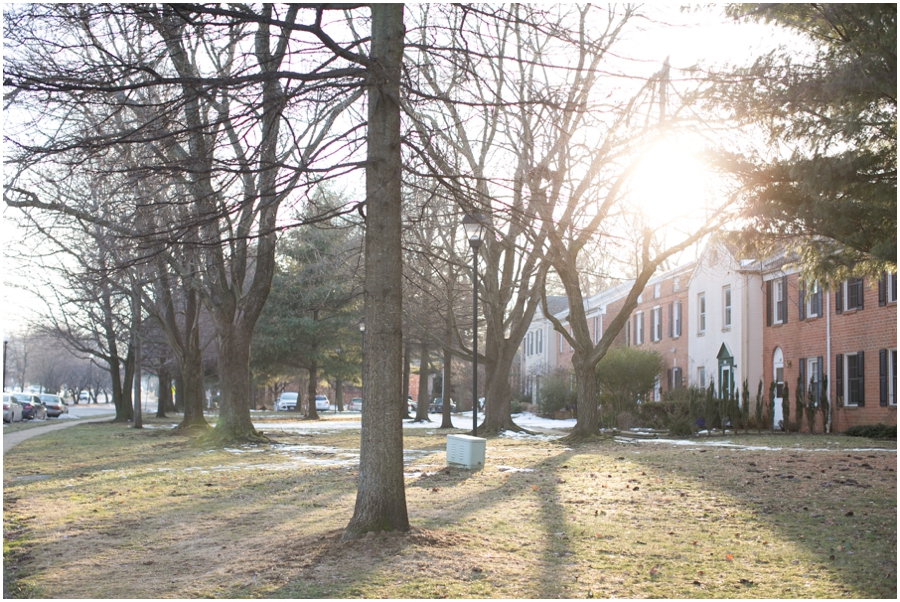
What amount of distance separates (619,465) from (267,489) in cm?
601

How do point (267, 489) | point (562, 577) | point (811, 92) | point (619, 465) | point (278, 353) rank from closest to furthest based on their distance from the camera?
point (562, 577) < point (811, 92) < point (267, 489) < point (619, 465) < point (278, 353)

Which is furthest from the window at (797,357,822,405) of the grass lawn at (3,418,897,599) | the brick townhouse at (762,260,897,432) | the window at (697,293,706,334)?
the grass lawn at (3,418,897,599)

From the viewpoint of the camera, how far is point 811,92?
34.8ft

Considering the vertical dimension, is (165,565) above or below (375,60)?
below

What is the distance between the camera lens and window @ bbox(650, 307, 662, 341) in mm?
37906

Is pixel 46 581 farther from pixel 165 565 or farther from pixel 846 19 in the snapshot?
pixel 846 19

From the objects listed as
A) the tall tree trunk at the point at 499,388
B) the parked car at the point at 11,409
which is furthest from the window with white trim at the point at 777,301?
the parked car at the point at 11,409

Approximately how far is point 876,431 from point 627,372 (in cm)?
1221

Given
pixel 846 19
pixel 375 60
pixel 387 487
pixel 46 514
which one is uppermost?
pixel 846 19

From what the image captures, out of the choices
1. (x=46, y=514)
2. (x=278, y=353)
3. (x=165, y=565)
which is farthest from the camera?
(x=278, y=353)

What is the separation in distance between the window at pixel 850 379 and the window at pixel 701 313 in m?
8.84

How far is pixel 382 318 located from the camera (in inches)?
287

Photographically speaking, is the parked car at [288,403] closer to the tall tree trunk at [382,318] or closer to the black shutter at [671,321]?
the black shutter at [671,321]

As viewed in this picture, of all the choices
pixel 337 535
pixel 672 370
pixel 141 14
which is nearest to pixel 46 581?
pixel 337 535
